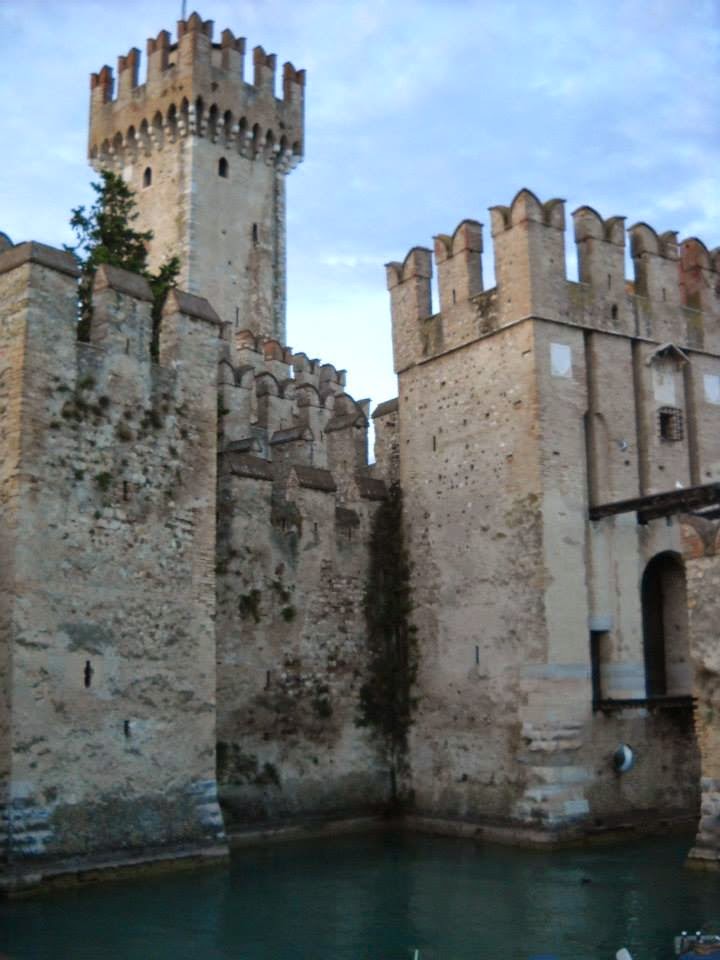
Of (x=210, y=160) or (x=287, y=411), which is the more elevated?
(x=210, y=160)

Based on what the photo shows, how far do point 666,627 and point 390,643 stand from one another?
5142 millimetres

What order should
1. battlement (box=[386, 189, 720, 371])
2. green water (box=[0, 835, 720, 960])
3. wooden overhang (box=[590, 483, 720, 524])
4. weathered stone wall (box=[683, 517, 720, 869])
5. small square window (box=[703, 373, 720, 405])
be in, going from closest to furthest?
green water (box=[0, 835, 720, 960]), weathered stone wall (box=[683, 517, 720, 869]), wooden overhang (box=[590, 483, 720, 524]), battlement (box=[386, 189, 720, 371]), small square window (box=[703, 373, 720, 405])

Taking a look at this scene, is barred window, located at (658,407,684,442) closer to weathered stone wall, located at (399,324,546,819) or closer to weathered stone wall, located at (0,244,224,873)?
weathered stone wall, located at (399,324,546,819)

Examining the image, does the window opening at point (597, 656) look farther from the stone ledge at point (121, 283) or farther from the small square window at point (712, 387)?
the stone ledge at point (121, 283)

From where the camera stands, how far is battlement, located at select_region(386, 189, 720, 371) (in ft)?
64.7

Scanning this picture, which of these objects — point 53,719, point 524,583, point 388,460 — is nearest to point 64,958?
point 53,719

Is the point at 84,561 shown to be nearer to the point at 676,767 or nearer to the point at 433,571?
the point at 433,571

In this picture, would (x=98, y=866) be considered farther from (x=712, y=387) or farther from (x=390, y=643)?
(x=712, y=387)

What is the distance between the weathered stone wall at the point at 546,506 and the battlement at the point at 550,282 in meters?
0.04

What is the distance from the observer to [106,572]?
1556cm

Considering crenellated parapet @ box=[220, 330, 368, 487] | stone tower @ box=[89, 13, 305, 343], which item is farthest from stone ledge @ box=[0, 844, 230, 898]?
stone tower @ box=[89, 13, 305, 343]

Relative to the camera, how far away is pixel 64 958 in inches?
443

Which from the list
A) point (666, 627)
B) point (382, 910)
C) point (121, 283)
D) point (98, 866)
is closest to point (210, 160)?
point (121, 283)

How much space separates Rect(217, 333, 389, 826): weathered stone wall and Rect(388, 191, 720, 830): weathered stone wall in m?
1.18
